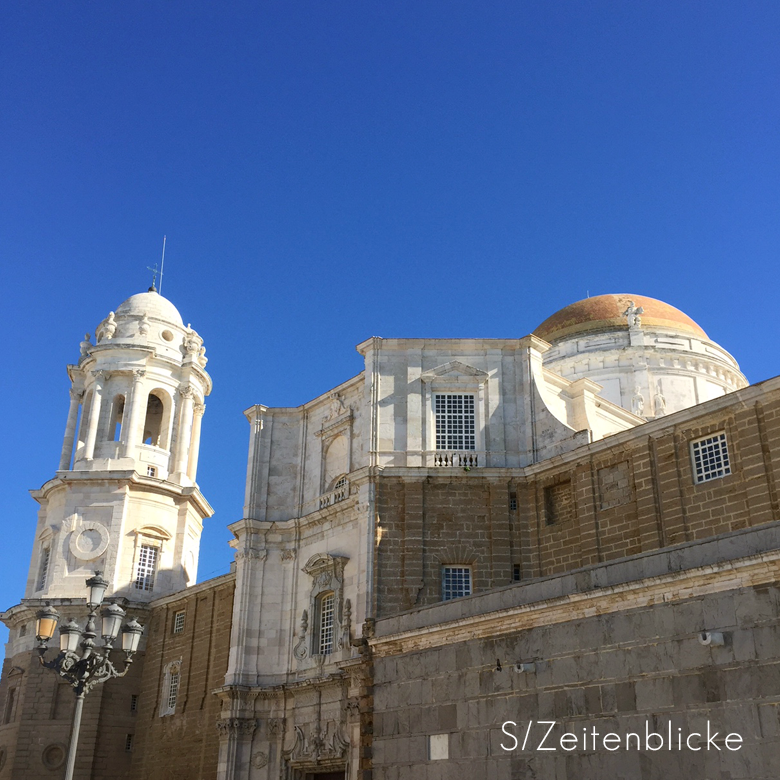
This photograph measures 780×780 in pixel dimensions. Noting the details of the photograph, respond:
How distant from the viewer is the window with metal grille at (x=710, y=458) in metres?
24.3


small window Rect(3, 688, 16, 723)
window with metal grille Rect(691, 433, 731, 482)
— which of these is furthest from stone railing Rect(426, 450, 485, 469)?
small window Rect(3, 688, 16, 723)

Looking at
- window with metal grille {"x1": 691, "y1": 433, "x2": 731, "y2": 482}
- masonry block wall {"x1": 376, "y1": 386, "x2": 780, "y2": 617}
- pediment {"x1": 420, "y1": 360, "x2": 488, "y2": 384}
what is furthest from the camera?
pediment {"x1": 420, "y1": 360, "x2": 488, "y2": 384}

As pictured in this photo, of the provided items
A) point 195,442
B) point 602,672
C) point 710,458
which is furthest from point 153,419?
point 602,672

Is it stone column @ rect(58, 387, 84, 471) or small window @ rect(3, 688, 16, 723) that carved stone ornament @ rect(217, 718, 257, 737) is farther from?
stone column @ rect(58, 387, 84, 471)

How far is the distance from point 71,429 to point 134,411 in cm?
349

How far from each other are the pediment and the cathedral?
75 mm

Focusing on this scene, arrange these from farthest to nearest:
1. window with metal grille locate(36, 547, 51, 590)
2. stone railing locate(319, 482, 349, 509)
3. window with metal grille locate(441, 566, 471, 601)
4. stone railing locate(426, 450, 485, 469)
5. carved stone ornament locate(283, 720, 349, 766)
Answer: window with metal grille locate(36, 547, 51, 590) < stone railing locate(319, 482, 349, 509) < stone railing locate(426, 450, 485, 469) < window with metal grille locate(441, 566, 471, 601) < carved stone ornament locate(283, 720, 349, 766)

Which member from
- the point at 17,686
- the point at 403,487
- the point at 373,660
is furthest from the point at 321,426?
the point at 17,686

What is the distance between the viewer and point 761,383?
23.8 meters

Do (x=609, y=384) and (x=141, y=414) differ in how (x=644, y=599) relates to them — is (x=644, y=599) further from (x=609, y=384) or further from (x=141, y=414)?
(x=141, y=414)

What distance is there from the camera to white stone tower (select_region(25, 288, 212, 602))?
42.6 metres

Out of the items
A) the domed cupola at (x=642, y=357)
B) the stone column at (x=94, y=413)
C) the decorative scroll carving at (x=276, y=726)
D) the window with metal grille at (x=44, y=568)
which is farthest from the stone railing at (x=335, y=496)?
the window with metal grille at (x=44, y=568)

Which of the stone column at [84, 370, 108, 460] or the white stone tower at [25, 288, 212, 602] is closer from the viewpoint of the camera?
the white stone tower at [25, 288, 212, 602]

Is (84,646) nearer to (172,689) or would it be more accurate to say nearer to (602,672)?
(602,672)
